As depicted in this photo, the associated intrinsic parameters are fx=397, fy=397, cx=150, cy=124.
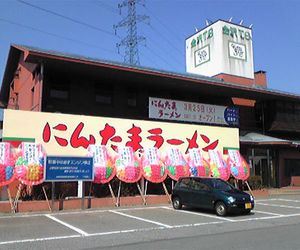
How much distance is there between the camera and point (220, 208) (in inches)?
586

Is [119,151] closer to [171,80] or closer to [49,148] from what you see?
[49,148]

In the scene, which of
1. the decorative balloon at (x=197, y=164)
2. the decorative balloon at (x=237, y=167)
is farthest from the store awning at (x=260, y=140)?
the decorative balloon at (x=197, y=164)

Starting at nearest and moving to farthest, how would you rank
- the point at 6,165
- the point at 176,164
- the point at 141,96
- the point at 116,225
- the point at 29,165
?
the point at 116,225, the point at 6,165, the point at 29,165, the point at 176,164, the point at 141,96

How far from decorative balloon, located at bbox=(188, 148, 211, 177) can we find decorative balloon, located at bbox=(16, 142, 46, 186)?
8.16 m

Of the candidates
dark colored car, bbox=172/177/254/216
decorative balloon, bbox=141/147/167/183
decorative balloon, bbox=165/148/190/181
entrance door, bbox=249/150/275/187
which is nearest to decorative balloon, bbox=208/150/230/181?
decorative balloon, bbox=165/148/190/181

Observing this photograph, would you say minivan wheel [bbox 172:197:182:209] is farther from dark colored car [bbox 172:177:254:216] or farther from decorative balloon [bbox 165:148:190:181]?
decorative balloon [bbox 165:148:190:181]

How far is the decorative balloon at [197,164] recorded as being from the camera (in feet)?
69.1

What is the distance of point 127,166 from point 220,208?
18.0 feet

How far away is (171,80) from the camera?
23484 mm

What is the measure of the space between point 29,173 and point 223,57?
30200mm

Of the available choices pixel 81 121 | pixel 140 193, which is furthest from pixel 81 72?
pixel 140 193

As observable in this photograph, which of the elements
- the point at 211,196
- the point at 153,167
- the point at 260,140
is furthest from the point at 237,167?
the point at 211,196

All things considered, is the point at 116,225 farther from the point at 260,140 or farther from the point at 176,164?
the point at 260,140

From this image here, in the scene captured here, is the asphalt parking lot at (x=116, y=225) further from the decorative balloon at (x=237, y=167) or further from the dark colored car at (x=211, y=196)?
the decorative balloon at (x=237, y=167)
